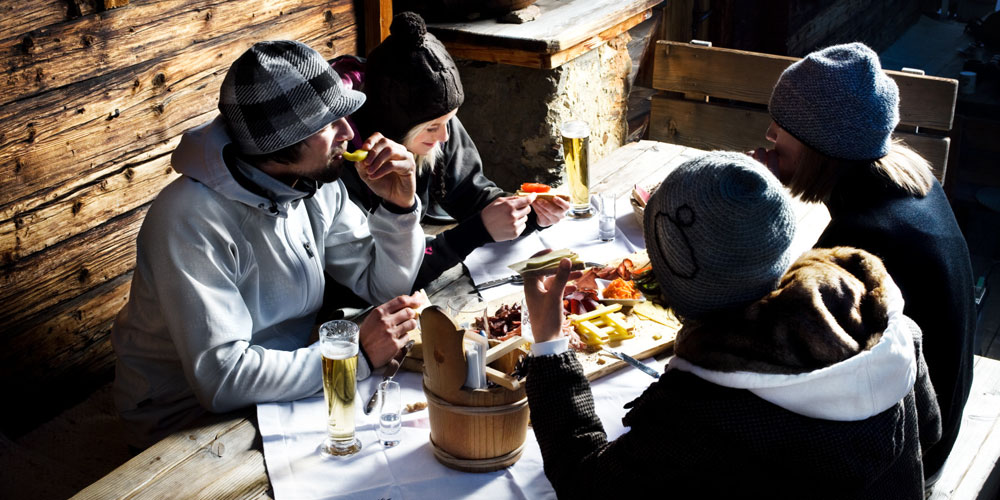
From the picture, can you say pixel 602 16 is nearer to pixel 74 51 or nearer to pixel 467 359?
pixel 74 51

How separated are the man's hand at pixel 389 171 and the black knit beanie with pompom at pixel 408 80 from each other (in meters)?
0.39

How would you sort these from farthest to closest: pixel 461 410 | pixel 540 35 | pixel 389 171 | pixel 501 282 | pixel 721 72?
pixel 721 72 < pixel 540 35 < pixel 501 282 < pixel 389 171 < pixel 461 410

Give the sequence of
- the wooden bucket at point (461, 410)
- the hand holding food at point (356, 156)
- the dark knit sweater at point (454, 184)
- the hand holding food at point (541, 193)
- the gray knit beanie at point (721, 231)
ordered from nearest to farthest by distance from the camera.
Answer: the gray knit beanie at point (721, 231), the wooden bucket at point (461, 410), the hand holding food at point (356, 156), the hand holding food at point (541, 193), the dark knit sweater at point (454, 184)

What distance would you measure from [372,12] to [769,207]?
304cm

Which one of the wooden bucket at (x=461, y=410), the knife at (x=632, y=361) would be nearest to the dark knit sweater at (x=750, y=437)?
the wooden bucket at (x=461, y=410)

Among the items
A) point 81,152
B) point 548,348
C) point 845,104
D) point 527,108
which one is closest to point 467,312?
point 548,348

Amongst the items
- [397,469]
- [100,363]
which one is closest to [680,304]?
[397,469]

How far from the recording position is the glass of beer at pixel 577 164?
308 cm

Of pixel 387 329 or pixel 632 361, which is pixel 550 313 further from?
pixel 387 329

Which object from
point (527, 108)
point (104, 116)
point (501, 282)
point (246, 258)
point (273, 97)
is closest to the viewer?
point (273, 97)

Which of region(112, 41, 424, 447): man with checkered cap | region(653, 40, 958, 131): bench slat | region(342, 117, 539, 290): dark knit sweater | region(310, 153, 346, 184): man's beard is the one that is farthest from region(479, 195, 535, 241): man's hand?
region(653, 40, 958, 131): bench slat

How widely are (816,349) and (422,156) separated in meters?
1.91

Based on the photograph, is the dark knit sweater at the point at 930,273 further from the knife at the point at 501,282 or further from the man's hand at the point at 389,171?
the man's hand at the point at 389,171

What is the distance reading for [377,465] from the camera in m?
2.01
